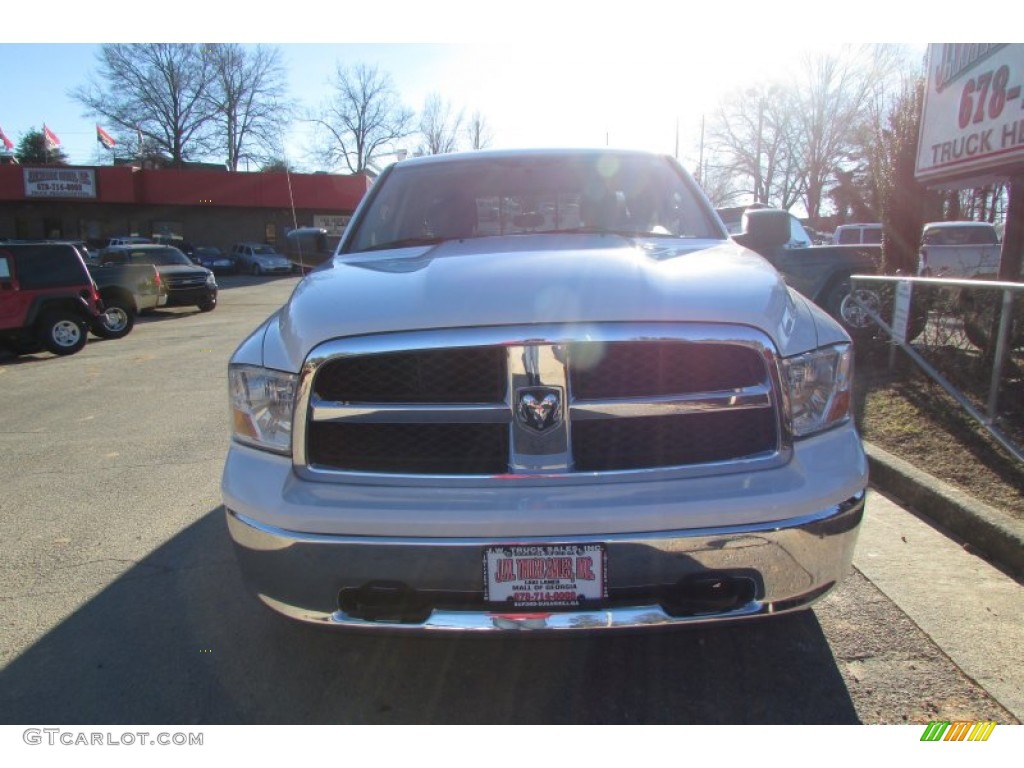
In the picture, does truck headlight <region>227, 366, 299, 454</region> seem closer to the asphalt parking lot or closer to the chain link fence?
the asphalt parking lot

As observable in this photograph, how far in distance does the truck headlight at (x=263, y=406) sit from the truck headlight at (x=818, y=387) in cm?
152

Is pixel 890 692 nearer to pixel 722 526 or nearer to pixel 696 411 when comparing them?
pixel 722 526

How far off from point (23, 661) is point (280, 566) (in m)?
1.32

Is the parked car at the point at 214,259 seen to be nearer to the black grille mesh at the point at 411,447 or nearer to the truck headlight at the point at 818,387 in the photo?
the black grille mesh at the point at 411,447

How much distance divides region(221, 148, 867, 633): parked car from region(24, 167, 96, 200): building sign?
4114 cm

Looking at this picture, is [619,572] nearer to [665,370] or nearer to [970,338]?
[665,370]

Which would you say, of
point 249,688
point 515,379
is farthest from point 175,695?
point 515,379

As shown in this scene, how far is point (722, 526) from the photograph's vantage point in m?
1.99

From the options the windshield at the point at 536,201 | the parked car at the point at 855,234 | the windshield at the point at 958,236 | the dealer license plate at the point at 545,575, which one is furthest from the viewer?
the parked car at the point at 855,234

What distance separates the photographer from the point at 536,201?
358 centimetres

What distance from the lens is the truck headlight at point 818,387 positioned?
2193 mm

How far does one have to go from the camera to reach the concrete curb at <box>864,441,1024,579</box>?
10.7 ft

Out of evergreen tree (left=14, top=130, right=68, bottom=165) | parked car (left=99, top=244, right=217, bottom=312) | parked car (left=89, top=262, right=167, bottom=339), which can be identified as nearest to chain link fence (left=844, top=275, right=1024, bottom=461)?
parked car (left=89, top=262, right=167, bottom=339)

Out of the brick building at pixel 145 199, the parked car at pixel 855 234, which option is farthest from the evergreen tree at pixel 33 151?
the parked car at pixel 855 234
